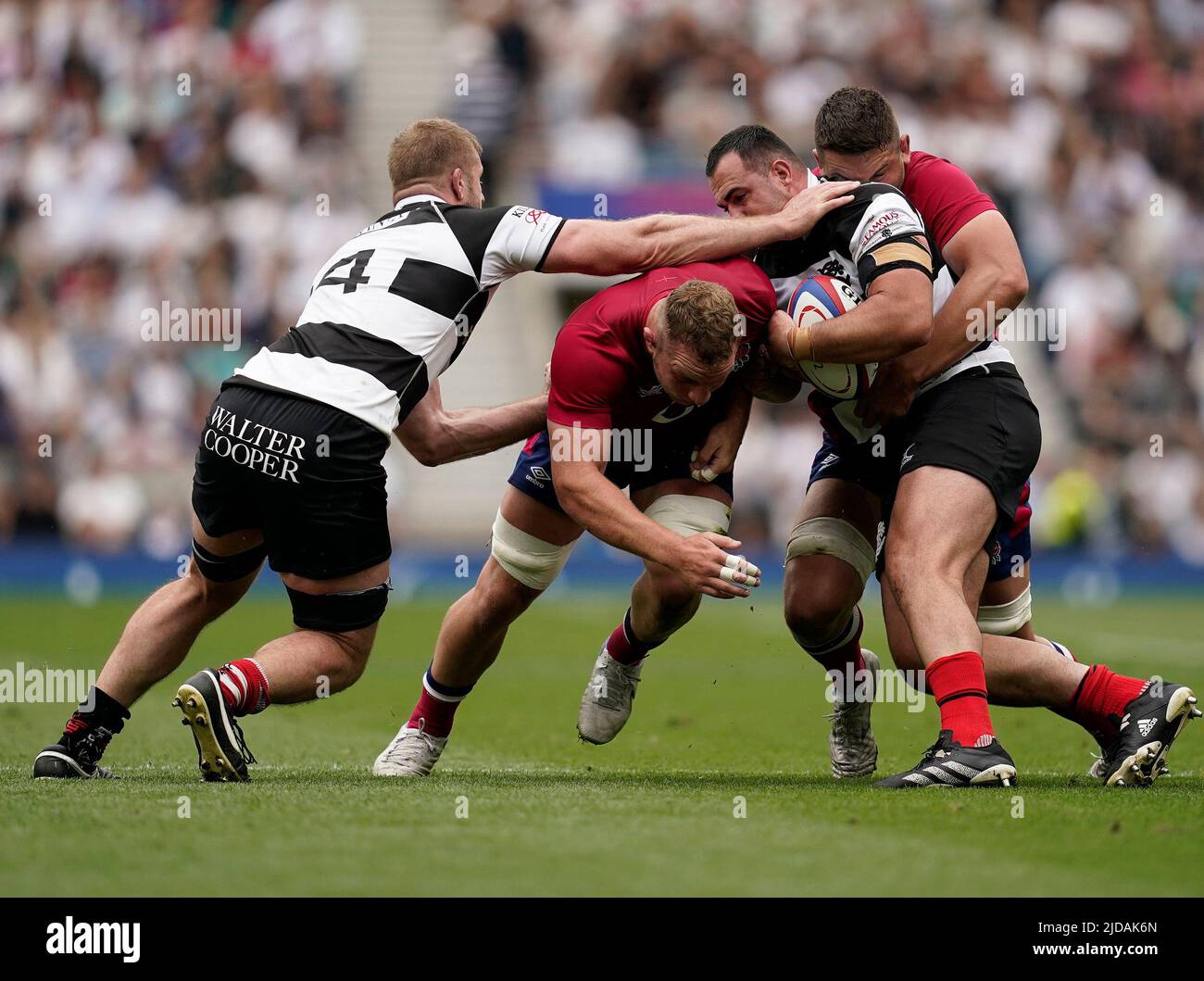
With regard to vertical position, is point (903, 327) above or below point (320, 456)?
above

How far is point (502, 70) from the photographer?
1989cm

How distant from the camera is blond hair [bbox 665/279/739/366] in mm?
5105

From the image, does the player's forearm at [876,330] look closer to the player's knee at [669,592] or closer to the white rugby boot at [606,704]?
the player's knee at [669,592]

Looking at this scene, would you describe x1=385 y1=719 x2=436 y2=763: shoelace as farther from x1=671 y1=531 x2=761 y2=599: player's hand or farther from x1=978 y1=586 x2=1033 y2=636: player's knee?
x1=978 y1=586 x2=1033 y2=636: player's knee

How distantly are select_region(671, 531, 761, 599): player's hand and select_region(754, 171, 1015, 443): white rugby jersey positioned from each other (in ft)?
3.20

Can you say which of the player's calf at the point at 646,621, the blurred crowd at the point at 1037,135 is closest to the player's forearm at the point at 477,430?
the player's calf at the point at 646,621

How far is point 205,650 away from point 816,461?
6.04 metres

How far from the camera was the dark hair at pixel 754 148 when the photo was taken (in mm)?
5848

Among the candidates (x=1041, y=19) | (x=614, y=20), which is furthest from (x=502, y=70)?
(x=1041, y=19)

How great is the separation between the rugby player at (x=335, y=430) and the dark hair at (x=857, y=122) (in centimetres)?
29

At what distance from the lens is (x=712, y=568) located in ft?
17.0

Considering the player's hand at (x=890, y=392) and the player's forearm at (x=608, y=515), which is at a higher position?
the player's hand at (x=890, y=392)

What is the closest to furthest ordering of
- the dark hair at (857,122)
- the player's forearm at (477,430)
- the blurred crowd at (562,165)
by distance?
the dark hair at (857,122), the player's forearm at (477,430), the blurred crowd at (562,165)

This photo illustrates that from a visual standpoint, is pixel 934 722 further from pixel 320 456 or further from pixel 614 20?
pixel 614 20
